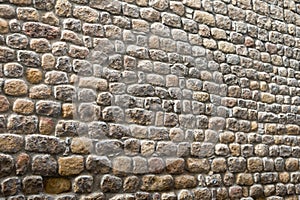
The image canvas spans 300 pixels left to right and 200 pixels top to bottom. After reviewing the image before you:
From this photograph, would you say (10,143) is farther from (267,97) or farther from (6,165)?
(267,97)

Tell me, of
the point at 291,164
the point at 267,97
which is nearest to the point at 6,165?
the point at 267,97

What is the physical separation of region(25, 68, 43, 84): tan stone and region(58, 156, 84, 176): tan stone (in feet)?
1.82

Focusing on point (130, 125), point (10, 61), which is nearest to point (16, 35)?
point (10, 61)

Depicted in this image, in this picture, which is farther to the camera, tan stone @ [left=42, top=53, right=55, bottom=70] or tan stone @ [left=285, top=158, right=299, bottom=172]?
tan stone @ [left=285, top=158, right=299, bottom=172]

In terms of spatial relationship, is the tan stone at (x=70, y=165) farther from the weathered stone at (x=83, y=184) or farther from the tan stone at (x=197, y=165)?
the tan stone at (x=197, y=165)

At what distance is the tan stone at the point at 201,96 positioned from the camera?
3.72 metres

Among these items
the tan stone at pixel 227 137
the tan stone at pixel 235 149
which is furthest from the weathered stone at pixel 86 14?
the tan stone at pixel 235 149

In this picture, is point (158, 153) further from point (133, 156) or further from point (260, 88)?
point (260, 88)

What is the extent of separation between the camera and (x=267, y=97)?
4.30 meters

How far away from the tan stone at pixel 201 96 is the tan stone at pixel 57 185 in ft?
4.51

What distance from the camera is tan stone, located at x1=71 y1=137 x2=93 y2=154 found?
2967 millimetres

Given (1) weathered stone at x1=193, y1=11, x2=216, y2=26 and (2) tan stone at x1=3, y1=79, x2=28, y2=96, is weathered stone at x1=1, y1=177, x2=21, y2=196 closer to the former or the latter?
(2) tan stone at x1=3, y1=79, x2=28, y2=96

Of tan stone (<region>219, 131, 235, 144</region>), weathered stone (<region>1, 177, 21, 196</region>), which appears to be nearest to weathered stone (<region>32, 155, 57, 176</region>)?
weathered stone (<region>1, 177, 21, 196</region>)

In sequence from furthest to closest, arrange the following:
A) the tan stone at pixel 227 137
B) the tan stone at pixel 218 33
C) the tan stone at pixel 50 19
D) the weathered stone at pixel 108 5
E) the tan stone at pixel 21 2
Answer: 1. the tan stone at pixel 218 33
2. the tan stone at pixel 227 137
3. the weathered stone at pixel 108 5
4. the tan stone at pixel 50 19
5. the tan stone at pixel 21 2
